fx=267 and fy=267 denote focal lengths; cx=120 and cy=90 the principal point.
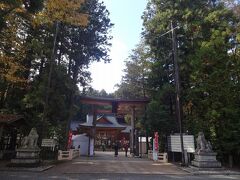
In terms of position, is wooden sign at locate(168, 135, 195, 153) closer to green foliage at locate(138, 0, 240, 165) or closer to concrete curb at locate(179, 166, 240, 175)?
green foliage at locate(138, 0, 240, 165)

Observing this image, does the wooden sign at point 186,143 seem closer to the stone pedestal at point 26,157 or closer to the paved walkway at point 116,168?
the paved walkway at point 116,168

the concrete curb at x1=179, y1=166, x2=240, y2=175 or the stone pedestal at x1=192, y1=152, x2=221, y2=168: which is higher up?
the stone pedestal at x1=192, y1=152, x2=221, y2=168

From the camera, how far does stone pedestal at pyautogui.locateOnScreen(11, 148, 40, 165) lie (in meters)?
14.9

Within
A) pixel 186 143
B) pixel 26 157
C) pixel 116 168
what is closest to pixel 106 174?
pixel 116 168

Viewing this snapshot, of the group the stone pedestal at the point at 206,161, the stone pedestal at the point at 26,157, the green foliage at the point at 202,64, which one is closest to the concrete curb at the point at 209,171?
the stone pedestal at the point at 206,161

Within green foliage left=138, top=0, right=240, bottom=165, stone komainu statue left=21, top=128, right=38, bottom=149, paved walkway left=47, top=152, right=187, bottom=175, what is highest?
green foliage left=138, top=0, right=240, bottom=165

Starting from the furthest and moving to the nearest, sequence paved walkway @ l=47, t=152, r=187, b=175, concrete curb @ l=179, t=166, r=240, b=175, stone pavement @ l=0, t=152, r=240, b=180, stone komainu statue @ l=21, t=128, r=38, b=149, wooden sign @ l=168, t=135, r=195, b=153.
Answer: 1. wooden sign @ l=168, t=135, r=195, b=153
2. stone komainu statue @ l=21, t=128, r=38, b=149
3. paved walkway @ l=47, t=152, r=187, b=175
4. concrete curb @ l=179, t=166, r=240, b=175
5. stone pavement @ l=0, t=152, r=240, b=180

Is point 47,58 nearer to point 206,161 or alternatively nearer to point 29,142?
point 29,142

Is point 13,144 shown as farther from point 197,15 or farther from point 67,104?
point 197,15

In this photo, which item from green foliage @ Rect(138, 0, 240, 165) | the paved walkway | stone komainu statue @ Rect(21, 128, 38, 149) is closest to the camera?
the paved walkway

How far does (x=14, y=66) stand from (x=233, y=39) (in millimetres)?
16303

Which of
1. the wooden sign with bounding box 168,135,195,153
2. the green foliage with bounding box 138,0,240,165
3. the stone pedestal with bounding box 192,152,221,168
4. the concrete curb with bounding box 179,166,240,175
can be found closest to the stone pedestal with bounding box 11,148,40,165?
the concrete curb with bounding box 179,166,240,175

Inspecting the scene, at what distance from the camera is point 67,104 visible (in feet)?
72.7

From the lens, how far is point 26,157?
49.5 ft
